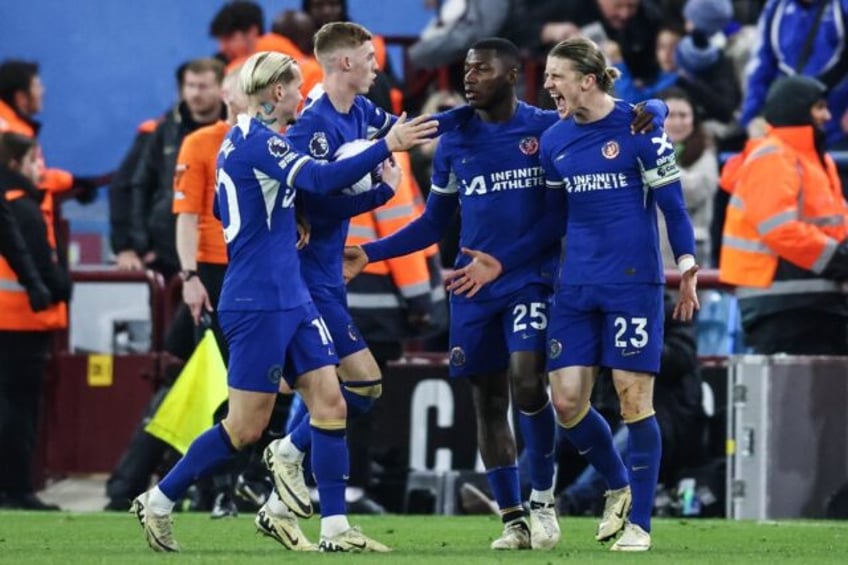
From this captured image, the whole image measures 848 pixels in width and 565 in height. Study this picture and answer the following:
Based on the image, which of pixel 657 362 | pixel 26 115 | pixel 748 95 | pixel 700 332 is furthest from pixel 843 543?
pixel 26 115

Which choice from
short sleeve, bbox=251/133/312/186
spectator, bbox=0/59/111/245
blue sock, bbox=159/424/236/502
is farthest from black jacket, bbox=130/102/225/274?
blue sock, bbox=159/424/236/502

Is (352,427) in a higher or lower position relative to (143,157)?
lower

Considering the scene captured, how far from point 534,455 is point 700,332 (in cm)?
484

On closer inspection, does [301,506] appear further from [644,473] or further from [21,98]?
[21,98]

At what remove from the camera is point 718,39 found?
18.2 m

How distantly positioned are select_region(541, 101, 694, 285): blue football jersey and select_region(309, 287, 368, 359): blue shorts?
1009mm

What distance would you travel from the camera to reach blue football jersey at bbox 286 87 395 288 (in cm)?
1120

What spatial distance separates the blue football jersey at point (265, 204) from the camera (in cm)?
1059

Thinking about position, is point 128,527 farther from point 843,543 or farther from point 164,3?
point 164,3

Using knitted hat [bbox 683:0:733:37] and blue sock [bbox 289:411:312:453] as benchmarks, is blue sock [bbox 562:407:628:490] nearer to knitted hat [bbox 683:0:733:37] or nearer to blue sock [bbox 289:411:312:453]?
blue sock [bbox 289:411:312:453]

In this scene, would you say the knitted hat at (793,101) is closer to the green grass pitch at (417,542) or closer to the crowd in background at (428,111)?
the crowd in background at (428,111)

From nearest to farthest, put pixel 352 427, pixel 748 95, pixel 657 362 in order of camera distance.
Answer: pixel 657 362, pixel 352 427, pixel 748 95

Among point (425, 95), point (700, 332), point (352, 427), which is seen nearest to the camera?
point (352, 427)

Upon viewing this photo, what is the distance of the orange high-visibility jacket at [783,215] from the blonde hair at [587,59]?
3470 millimetres
